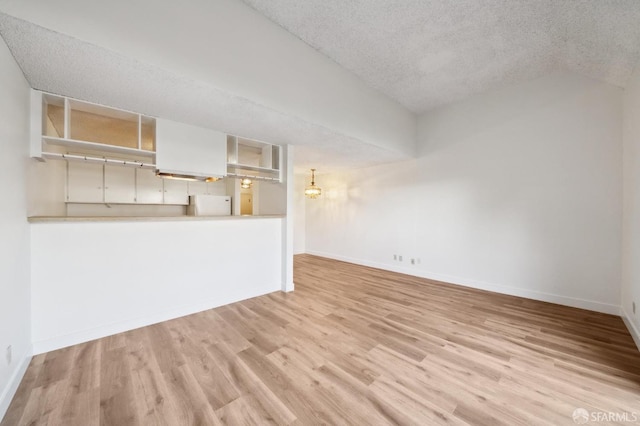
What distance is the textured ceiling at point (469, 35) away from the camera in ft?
7.35

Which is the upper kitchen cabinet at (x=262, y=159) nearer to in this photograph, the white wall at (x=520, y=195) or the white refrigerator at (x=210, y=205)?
the white refrigerator at (x=210, y=205)

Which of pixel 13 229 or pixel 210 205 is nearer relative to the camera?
pixel 13 229

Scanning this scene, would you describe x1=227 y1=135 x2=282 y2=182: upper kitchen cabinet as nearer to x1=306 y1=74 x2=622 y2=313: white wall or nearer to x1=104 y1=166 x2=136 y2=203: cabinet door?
x1=306 y1=74 x2=622 y2=313: white wall

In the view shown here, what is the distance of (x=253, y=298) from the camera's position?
12.1ft

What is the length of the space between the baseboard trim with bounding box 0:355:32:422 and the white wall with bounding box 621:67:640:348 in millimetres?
5218

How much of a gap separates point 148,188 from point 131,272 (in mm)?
3760

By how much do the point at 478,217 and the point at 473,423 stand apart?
3516 mm

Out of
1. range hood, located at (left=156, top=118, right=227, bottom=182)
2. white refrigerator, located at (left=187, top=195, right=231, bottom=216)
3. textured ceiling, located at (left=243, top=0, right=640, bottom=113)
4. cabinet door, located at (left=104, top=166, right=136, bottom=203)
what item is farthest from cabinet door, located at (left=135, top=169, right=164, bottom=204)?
textured ceiling, located at (left=243, top=0, right=640, bottom=113)

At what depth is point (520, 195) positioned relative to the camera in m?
3.80

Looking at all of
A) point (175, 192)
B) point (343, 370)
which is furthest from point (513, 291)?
point (175, 192)

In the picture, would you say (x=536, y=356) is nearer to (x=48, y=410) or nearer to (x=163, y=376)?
(x=163, y=376)

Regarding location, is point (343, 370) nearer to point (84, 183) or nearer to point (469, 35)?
point (469, 35)

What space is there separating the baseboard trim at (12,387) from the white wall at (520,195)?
5391 millimetres

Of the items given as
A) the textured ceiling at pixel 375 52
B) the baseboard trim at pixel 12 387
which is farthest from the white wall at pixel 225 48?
the baseboard trim at pixel 12 387
